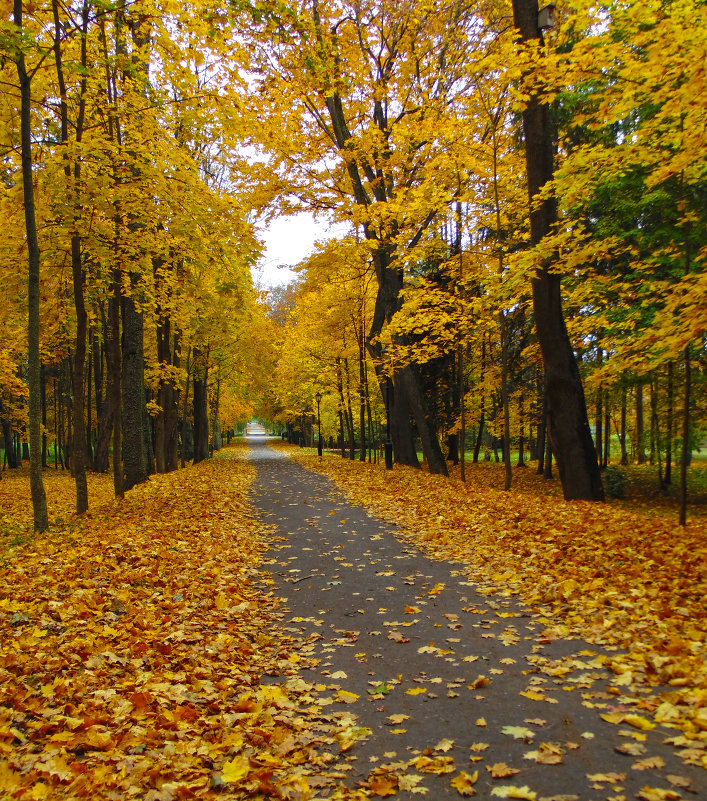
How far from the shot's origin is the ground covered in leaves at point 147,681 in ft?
9.05

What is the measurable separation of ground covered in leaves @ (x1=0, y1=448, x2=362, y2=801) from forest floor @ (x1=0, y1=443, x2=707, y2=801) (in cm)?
2

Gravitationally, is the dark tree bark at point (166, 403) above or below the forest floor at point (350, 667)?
above

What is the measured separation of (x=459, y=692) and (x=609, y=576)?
107 inches

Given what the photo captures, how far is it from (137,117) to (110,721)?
11.5m

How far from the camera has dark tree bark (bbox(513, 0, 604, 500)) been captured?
10805 millimetres

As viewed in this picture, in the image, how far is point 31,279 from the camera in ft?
27.0

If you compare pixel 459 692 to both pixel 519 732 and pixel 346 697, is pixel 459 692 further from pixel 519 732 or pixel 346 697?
pixel 346 697

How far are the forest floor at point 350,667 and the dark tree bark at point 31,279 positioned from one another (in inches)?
44.9

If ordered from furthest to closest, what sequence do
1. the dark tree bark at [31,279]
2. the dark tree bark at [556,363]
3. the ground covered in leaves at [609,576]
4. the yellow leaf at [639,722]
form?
the dark tree bark at [556,363], the dark tree bark at [31,279], the ground covered in leaves at [609,576], the yellow leaf at [639,722]

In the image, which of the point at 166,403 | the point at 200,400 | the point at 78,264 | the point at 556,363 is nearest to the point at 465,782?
the point at 556,363

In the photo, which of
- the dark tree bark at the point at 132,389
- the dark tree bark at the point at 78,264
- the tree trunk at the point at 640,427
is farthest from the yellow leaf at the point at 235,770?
the tree trunk at the point at 640,427

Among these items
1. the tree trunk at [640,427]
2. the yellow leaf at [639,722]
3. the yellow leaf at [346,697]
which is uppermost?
the tree trunk at [640,427]

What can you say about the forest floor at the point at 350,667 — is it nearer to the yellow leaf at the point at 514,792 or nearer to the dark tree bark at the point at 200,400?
the yellow leaf at the point at 514,792

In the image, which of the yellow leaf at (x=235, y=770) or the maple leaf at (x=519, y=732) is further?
the maple leaf at (x=519, y=732)
